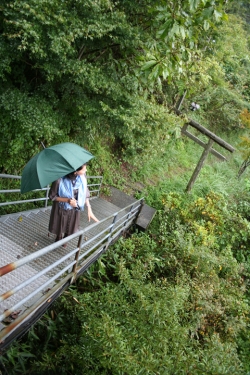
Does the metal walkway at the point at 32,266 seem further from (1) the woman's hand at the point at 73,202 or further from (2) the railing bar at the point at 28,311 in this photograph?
(1) the woman's hand at the point at 73,202

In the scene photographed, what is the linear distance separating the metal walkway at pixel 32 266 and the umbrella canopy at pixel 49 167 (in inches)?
28.6

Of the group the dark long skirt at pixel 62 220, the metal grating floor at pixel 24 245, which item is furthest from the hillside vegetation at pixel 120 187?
the dark long skirt at pixel 62 220

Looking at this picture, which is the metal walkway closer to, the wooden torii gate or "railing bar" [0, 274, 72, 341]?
"railing bar" [0, 274, 72, 341]

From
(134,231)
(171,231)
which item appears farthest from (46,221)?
(171,231)

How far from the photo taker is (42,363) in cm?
350

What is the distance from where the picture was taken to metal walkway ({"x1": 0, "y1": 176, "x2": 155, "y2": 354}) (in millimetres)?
2207

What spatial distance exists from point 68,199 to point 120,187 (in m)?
5.15

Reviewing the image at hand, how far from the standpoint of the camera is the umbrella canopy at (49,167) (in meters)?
3.09

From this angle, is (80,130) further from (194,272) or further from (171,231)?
(194,272)

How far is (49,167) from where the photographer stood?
10.4ft

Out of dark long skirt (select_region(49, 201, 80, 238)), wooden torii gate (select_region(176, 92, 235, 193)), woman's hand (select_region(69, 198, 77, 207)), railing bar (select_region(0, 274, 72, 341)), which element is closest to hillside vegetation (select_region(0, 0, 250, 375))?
railing bar (select_region(0, 274, 72, 341))

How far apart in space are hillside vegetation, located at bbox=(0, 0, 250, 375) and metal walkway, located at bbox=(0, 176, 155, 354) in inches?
26.5

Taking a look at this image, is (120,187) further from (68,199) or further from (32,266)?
(32,266)

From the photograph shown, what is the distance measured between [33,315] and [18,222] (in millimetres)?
1834
